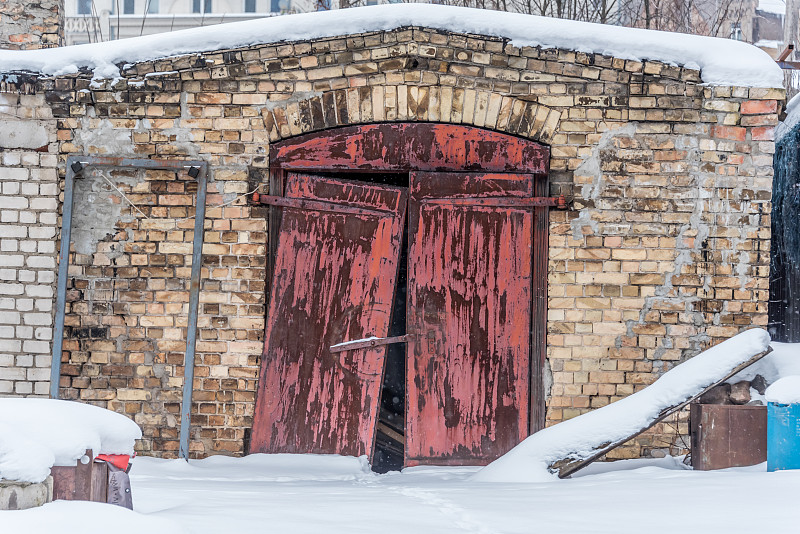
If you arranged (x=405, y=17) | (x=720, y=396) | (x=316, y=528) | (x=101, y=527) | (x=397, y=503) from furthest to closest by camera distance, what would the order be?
1. (x=405, y=17)
2. (x=720, y=396)
3. (x=397, y=503)
4. (x=316, y=528)
5. (x=101, y=527)

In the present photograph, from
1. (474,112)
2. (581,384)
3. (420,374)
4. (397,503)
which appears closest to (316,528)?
(397,503)

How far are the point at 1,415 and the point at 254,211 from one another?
2.78m

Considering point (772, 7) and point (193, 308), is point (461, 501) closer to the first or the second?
point (193, 308)

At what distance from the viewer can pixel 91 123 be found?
5.00 meters

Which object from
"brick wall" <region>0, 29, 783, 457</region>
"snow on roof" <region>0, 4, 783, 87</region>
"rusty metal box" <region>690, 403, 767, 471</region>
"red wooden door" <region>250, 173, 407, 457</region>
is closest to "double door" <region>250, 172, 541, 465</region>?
"red wooden door" <region>250, 173, 407, 457</region>

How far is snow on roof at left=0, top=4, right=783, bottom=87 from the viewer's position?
4.89m

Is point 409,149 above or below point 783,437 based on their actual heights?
above

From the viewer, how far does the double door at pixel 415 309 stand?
4934mm

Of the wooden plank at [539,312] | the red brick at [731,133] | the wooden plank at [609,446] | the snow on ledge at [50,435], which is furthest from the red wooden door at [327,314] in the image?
the red brick at [731,133]

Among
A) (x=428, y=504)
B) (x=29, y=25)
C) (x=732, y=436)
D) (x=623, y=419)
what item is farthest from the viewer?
(x=29, y=25)

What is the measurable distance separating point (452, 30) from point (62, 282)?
3.06 m

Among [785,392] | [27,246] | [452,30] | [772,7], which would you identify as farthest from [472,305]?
[772,7]

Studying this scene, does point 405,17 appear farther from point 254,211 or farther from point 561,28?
point 254,211

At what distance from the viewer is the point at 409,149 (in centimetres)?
497
